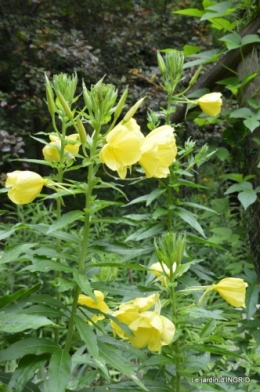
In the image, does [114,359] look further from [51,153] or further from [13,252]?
[51,153]

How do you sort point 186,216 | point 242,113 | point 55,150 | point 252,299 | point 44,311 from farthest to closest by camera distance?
1. point 242,113
2. point 252,299
3. point 186,216
4. point 55,150
5. point 44,311

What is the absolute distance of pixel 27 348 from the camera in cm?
Result: 76

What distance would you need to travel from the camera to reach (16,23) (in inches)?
149

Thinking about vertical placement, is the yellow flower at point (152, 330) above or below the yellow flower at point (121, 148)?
below

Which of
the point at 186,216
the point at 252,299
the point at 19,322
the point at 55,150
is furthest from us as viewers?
the point at 252,299

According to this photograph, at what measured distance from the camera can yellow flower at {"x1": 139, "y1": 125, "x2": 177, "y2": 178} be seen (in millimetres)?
782

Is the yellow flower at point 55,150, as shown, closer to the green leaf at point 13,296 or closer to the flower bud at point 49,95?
the flower bud at point 49,95

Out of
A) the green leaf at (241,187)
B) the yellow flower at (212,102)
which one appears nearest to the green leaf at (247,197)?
the green leaf at (241,187)

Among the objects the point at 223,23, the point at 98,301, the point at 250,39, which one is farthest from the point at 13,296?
the point at 223,23

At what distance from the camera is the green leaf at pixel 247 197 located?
152cm

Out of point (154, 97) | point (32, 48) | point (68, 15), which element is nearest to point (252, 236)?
point (154, 97)

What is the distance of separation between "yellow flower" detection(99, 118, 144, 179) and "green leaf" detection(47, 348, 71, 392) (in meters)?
0.31

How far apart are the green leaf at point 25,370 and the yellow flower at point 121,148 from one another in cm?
34

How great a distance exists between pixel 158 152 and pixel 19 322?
35 cm
